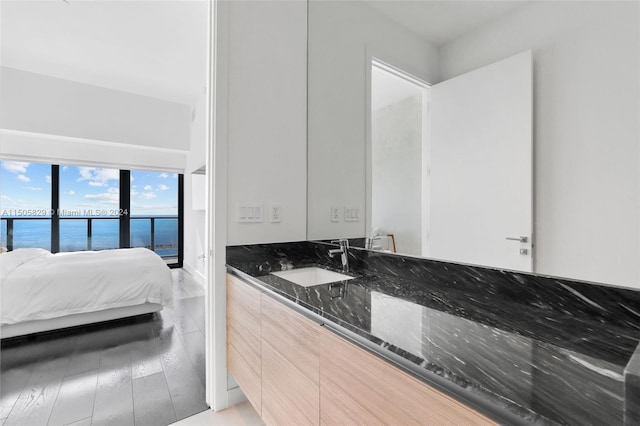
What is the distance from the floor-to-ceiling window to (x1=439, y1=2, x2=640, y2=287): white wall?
5.31m

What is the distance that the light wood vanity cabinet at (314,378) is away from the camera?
1.88 ft

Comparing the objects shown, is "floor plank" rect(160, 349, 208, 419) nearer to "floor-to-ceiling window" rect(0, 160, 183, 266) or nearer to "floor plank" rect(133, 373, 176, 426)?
"floor plank" rect(133, 373, 176, 426)

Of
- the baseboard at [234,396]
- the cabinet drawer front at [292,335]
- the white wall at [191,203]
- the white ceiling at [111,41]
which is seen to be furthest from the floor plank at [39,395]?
the white ceiling at [111,41]

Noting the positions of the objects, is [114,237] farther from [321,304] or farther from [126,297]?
[321,304]

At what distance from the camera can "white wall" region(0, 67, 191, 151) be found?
10.7 ft

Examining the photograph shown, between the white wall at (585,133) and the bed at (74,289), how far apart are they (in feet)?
10.2

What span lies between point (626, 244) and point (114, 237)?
18.5 feet

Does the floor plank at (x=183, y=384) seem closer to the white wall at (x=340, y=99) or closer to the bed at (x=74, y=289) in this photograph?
the bed at (x=74, y=289)

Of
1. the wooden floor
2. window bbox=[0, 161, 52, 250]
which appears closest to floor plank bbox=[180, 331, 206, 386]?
the wooden floor

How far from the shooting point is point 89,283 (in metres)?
2.58

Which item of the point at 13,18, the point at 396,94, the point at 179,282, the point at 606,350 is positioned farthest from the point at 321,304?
the point at 179,282

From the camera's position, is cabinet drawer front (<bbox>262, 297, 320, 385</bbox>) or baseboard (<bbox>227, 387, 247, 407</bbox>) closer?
cabinet drawer front (<bbox>262, 297, 320, 385</bbox>)

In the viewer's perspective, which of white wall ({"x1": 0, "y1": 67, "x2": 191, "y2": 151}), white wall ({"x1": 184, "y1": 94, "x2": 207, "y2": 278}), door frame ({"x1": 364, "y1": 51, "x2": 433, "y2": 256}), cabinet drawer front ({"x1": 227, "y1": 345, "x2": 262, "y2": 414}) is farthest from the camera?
white wall ({"x1": 184, "y1": 94, "x2": 207, "y2": 278})

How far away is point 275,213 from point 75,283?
2079mm
